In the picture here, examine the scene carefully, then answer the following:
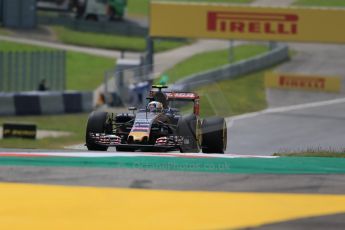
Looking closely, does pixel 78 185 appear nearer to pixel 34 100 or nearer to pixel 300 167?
pixel 300 167

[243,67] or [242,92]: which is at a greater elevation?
[243,67]

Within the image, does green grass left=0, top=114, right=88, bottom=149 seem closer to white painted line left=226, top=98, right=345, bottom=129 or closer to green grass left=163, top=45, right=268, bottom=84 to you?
white painted line left=226, top=98, right=345, bottom=129

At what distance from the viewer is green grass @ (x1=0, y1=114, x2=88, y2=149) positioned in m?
22.2

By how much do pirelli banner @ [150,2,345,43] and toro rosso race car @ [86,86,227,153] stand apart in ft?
65.4

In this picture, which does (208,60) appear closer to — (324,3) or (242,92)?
(324,3)

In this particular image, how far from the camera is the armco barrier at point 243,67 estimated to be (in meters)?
36.5

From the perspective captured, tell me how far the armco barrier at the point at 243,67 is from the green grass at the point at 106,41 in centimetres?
870

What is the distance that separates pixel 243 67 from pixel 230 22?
4.99 m

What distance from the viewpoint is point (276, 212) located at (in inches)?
379

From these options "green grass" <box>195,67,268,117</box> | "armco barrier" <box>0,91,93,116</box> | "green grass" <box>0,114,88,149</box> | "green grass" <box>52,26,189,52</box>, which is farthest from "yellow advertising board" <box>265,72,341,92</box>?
"green grass" <box>52,26,189,52</box>

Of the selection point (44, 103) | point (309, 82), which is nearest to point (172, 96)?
point (44, 103)

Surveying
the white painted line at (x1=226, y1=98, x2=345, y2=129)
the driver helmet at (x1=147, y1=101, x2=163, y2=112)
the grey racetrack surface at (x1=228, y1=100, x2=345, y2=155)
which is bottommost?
the white painted line at (x1=226, y1=98, x2=345, y2=129)

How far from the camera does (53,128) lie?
28.1m

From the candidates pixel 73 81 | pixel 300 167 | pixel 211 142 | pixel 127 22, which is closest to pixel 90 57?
pixel 73 81
